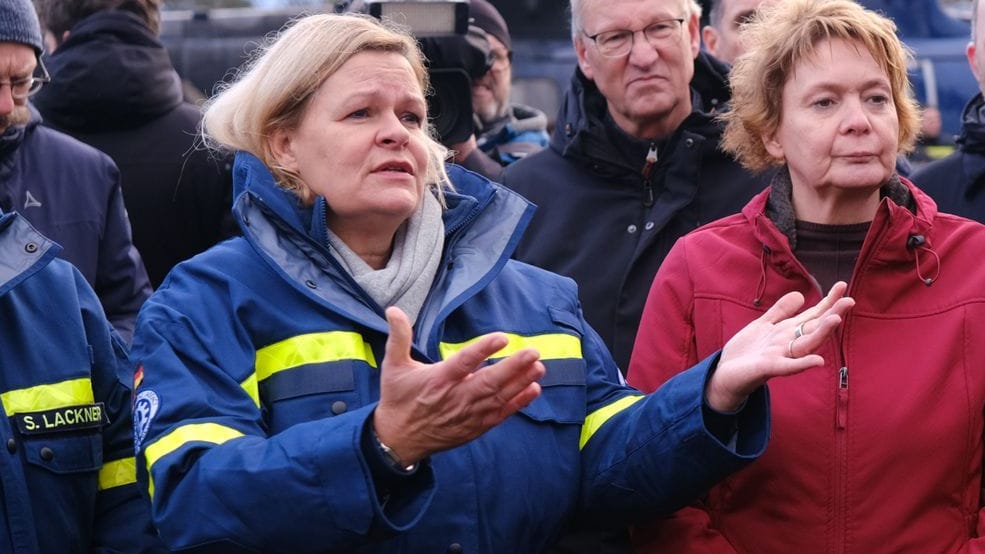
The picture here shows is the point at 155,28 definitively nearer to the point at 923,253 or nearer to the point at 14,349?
the point at 14,349

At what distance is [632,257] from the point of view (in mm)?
3918

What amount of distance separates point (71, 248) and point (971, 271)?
2217 millimetres

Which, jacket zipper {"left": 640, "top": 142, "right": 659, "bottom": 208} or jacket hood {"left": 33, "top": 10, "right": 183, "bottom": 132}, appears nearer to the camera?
jacket zipper {"left": 640, "top": 142, "right": 659, "bottom": 208}

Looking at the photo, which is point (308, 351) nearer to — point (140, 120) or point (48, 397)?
point (48, 397)

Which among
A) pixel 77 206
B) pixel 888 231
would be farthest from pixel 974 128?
pixel 77 206

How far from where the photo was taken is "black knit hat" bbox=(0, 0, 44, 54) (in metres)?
3.54

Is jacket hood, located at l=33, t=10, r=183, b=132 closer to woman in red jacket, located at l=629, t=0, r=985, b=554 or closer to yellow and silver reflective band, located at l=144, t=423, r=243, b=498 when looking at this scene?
woman in red jacket, located at l=629, t=0, r=985, b=554

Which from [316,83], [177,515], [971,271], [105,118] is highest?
[316,83]

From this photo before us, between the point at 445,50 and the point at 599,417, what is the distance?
160cm

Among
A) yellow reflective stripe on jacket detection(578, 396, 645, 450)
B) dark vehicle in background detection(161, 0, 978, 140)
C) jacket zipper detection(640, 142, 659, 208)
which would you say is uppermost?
yellow reflective stripe on jacket detection(578, 396, 645, 450)

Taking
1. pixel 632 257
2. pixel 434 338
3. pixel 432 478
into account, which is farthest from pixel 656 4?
pixel 432 478

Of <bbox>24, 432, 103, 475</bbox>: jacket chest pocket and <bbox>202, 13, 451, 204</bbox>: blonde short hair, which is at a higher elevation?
<bbox>202, 13, 451, 204</bbox>: blonde short hair

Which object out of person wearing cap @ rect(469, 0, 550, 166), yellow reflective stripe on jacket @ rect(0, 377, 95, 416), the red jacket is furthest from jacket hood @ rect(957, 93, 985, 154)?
yellow reflective stripe on jacket @ rect(0, 377, 95, 416)

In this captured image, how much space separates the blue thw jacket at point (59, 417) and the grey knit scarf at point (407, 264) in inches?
19.2
